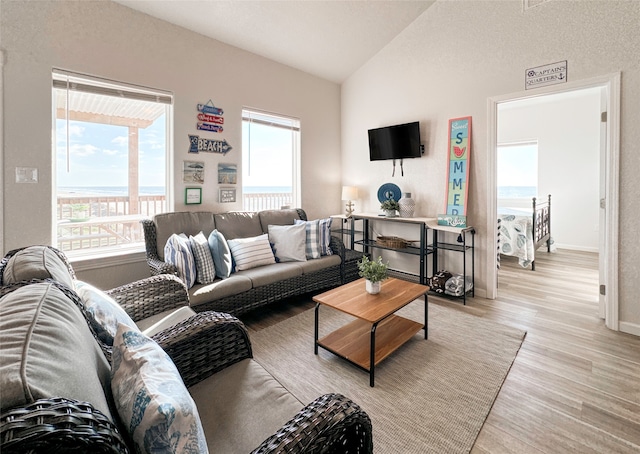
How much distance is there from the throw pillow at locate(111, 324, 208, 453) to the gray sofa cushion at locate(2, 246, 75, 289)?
515 millimetres

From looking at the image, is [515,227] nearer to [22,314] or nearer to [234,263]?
[234,263]

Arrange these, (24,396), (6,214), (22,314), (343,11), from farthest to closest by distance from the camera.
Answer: (343,11) < (6,214) < (22,314) < (24,396)

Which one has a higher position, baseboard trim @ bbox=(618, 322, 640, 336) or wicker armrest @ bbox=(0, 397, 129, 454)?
wicker armrest @ bbox=(0, 397, 129, 454)

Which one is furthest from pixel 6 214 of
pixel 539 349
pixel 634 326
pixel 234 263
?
pixel 634 326

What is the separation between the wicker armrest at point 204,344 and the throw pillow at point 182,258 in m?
1.22

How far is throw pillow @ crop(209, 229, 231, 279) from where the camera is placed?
276cm

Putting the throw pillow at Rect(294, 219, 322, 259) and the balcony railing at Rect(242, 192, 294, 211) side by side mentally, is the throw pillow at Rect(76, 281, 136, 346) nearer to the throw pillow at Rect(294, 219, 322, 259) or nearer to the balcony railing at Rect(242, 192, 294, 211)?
the throw pillow at Rect(294, 219, 322, 259)

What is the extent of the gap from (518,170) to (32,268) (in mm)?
7613

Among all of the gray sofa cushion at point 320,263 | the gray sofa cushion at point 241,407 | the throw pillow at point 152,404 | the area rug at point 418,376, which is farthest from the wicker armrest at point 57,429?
the gray sofa cushion at point 320,263

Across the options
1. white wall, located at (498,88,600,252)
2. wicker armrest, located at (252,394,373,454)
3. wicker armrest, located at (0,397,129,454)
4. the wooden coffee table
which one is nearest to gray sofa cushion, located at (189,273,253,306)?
the wooden coffee table

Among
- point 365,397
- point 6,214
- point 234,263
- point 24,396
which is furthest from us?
point 234,263

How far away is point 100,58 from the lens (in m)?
2.72

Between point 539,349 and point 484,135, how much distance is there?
7.20 ft

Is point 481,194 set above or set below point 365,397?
above
